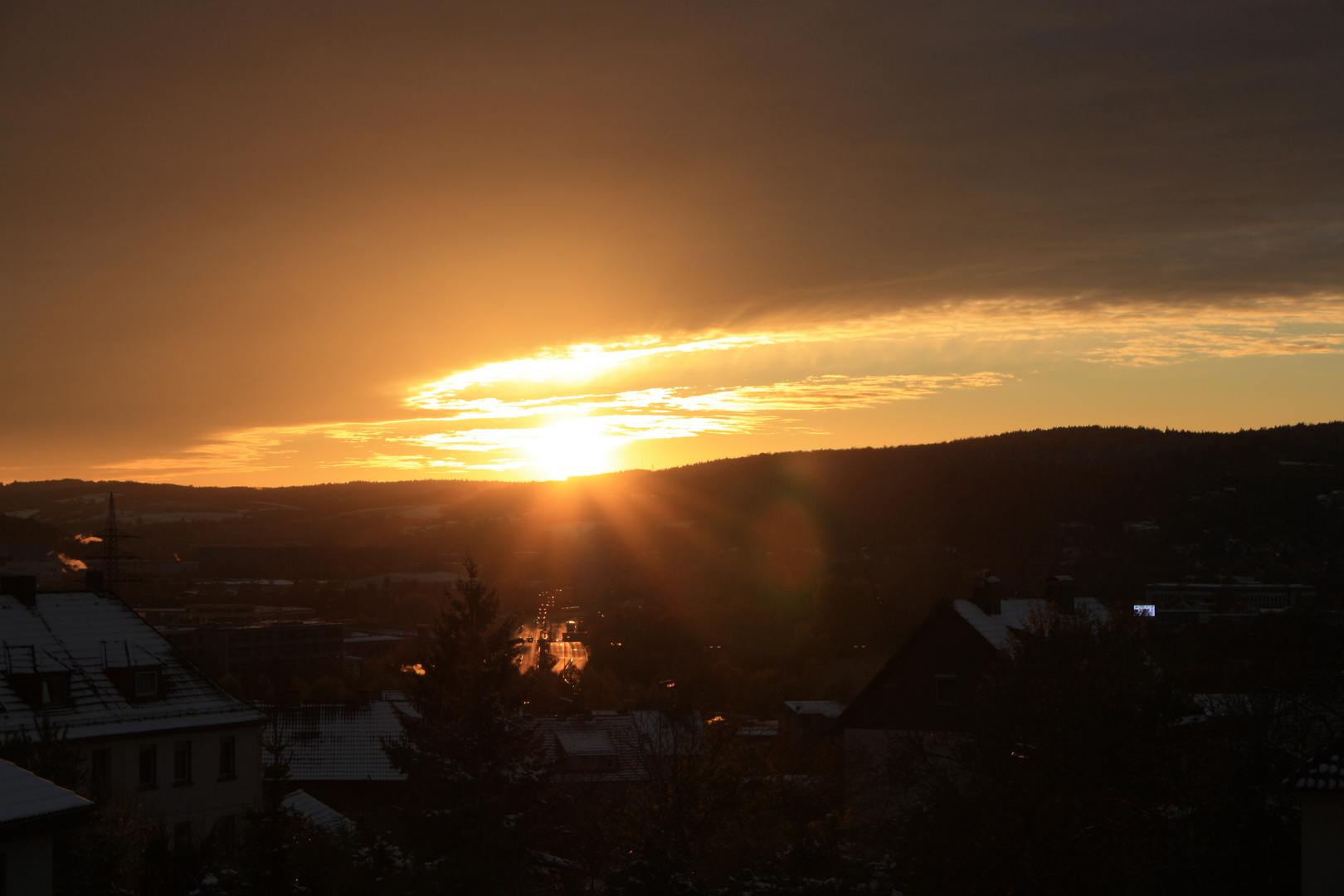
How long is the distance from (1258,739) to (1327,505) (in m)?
101

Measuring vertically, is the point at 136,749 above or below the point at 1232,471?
below

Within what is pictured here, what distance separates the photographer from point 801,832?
20109 millimetres

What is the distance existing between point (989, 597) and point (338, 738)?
27.5m

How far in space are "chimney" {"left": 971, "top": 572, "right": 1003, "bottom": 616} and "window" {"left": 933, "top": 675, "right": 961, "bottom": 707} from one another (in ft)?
14.9

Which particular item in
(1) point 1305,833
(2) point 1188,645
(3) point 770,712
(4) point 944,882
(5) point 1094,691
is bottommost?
(3) point 770,712

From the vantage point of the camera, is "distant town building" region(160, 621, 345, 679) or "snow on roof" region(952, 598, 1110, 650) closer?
Answer: "snow on roof" region(952, 598, 1110, 650)

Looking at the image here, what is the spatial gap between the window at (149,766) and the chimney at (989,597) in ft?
93.3

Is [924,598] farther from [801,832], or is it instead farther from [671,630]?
[801,832]

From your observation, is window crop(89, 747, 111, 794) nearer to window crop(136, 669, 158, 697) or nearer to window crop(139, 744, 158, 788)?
window crop(139, 744, 158, 788)

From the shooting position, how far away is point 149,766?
103 ft

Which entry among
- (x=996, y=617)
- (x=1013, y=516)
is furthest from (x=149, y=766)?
(x=1013, y=516)

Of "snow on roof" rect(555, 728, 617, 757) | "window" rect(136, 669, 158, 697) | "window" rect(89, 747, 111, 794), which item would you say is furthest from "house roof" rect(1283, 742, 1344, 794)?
"snow on roof" rect(555, 728, 617, 757)

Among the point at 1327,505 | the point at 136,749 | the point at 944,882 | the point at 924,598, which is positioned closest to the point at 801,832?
the point at 944,882

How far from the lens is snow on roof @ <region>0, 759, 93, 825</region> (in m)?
11.2
